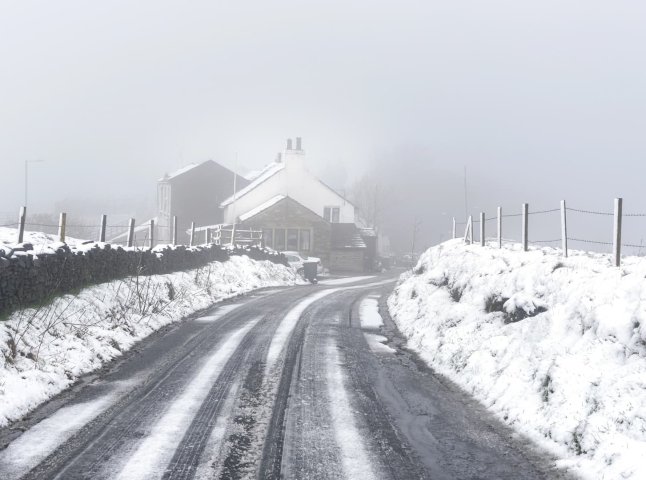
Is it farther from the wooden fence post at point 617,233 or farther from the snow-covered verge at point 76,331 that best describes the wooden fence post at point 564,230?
the snow-covered verge at point 76,331

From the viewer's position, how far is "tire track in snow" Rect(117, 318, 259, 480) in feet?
17.7

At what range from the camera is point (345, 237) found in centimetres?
5744

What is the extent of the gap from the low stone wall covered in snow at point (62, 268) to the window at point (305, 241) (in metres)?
32.8

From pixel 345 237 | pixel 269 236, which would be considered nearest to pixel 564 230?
pixel 269 236

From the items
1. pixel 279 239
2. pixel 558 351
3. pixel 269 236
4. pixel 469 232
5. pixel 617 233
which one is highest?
pixel 269 236

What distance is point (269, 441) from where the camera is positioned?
629 centimetres

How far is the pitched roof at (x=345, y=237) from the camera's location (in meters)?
56.3

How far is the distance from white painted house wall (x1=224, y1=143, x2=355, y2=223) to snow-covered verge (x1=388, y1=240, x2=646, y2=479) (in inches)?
1778

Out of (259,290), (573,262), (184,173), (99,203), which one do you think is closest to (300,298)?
(259,290)

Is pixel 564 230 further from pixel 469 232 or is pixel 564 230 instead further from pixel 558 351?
pixel 469 232

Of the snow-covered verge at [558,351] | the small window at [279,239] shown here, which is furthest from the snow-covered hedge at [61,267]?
the small window at [279,239]

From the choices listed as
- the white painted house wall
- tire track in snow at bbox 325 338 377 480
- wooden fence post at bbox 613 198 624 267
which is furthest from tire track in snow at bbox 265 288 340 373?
the white painted house wall

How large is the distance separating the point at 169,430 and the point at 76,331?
489 centimetres

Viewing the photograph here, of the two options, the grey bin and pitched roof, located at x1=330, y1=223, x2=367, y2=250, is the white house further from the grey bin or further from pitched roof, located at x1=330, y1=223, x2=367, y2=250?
the grey bin
